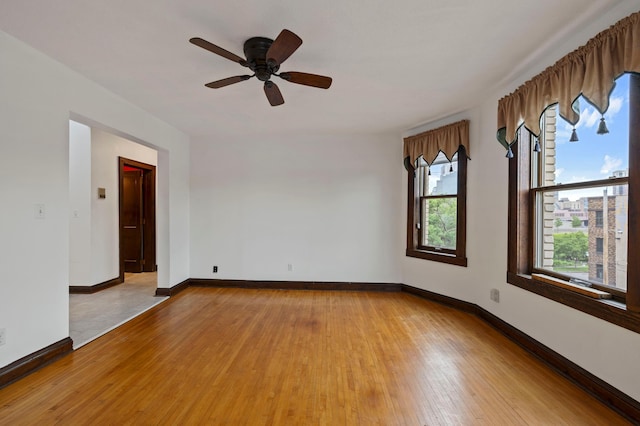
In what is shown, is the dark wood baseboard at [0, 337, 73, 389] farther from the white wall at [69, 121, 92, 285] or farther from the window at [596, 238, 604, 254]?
the window at [596, 238, 604, 254]

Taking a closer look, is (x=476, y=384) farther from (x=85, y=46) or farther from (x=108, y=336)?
(x=85, y=46)

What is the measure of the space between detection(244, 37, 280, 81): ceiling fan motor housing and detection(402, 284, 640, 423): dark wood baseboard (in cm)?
313

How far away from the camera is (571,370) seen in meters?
2.27

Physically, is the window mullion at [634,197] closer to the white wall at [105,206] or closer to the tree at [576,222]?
the tree at [576,222]

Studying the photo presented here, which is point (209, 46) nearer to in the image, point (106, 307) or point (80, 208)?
point (106, 307)

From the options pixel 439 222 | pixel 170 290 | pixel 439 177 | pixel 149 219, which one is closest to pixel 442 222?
pixel 439 222

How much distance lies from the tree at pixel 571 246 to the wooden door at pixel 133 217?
6810 millimetres

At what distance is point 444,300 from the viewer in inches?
161

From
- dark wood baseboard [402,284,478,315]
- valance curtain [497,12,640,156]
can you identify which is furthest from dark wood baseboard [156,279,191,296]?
valance curtain [497,12,640,156]

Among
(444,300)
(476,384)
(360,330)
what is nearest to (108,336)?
(360,330)

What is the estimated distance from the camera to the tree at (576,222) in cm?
241

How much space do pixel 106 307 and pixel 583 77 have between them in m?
5.34

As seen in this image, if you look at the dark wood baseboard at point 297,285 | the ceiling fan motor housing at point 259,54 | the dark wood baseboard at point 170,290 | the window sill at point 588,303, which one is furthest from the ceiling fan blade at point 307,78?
the dark wood baseboard at point 170,290

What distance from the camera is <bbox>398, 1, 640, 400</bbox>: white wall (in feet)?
6.39
